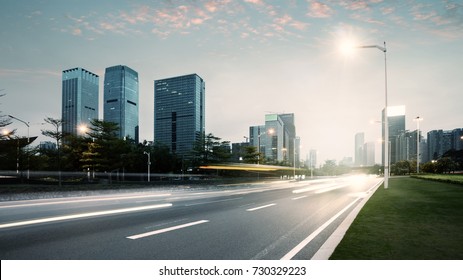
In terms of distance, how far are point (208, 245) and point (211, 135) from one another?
60784mm

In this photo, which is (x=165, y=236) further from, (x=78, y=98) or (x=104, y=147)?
(x=78, y=98)

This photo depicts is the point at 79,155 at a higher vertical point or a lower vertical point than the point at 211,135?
lower

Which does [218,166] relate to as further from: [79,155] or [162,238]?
[162,238]

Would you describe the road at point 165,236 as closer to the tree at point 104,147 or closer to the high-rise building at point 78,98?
the tree at point 104,147

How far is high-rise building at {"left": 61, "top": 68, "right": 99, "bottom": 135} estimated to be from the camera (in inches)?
5197

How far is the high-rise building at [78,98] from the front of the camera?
132000mm

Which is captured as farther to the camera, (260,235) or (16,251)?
(260,235)

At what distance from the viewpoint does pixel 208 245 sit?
5.96m

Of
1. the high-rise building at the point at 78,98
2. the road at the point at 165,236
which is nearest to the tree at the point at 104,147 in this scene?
the road at the point at 165,236

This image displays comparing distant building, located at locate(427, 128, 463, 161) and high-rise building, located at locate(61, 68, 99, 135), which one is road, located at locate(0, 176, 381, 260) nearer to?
distant building, located at locate(427, 128, 463, 161)

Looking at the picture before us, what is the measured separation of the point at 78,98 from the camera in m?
147

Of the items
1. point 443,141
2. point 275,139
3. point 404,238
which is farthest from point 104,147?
point 275,139
